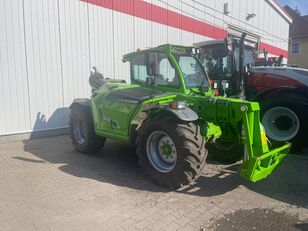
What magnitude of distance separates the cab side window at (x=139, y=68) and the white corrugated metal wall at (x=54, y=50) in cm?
313

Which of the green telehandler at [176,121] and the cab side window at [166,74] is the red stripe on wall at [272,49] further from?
the cab side window at [166,74]

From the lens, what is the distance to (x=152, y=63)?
18.8ft

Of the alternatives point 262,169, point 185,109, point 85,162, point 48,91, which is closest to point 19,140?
point 48,91

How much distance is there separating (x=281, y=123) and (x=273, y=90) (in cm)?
77

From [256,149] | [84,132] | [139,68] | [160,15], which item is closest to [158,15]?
[160,15]

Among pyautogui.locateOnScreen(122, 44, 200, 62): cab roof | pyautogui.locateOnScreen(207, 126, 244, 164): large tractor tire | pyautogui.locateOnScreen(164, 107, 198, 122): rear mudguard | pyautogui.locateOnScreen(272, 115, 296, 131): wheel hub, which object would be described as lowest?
pyautogui.locateOnScreen(207, 126, 244, 164): large tractor tire

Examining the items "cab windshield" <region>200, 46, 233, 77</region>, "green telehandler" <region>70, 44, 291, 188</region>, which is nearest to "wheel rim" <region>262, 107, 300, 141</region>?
"cab windshield" <region>200, 46, 233, 77</region>

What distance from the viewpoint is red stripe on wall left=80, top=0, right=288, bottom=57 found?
32.9 ft

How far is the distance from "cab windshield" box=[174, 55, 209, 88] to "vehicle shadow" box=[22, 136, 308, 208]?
1.59 m

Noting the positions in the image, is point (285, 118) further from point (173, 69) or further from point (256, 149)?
point (173, 69)

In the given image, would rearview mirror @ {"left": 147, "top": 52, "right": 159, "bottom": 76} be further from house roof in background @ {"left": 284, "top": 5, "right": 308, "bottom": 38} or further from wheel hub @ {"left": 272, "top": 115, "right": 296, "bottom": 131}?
house roof in background @ {"left": 284, "top": 5, "right": 308, "bottom": 38}

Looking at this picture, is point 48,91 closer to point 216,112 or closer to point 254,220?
point 216,112

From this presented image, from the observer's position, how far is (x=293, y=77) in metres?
7.32

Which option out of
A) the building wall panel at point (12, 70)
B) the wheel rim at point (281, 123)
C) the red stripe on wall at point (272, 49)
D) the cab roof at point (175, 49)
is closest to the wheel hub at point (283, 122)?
the wheel rim at point (281, 123)
